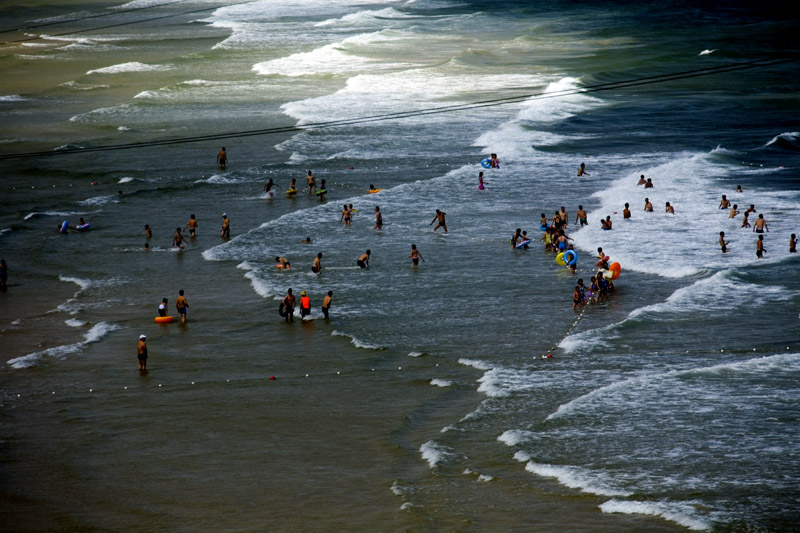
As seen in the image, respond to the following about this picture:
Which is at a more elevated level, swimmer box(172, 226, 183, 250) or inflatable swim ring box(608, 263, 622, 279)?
swimmer box(172, 226, 183, 250)

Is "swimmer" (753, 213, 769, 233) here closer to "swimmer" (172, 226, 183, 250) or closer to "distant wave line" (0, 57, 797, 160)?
"swimmer" (172, 226, 183, 250)

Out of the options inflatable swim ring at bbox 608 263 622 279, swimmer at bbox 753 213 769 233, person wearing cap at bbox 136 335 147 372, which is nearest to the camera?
person wearing cap at bbox 136 335 147 372

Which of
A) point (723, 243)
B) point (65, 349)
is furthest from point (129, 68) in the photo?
point (723, 243)

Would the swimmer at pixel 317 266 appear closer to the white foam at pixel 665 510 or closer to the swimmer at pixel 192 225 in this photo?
the swimmer at pixel 192 225

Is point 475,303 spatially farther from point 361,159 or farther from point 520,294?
point 361,159

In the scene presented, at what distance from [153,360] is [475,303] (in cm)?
936

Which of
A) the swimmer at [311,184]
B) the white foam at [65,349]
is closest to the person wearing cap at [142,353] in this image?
the white foam at [65,349]

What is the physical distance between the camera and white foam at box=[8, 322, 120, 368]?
25.3 meters

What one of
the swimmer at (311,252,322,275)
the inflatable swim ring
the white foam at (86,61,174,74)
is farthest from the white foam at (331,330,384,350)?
the white foam at (86,61,174,74)

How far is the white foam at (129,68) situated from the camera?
8294cm

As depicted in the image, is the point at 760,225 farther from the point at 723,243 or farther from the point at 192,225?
the point at 192,225

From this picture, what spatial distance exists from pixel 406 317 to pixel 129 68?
63.1m

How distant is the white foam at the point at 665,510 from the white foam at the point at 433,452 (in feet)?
10.7

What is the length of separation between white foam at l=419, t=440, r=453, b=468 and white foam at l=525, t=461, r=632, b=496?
1580 mm
